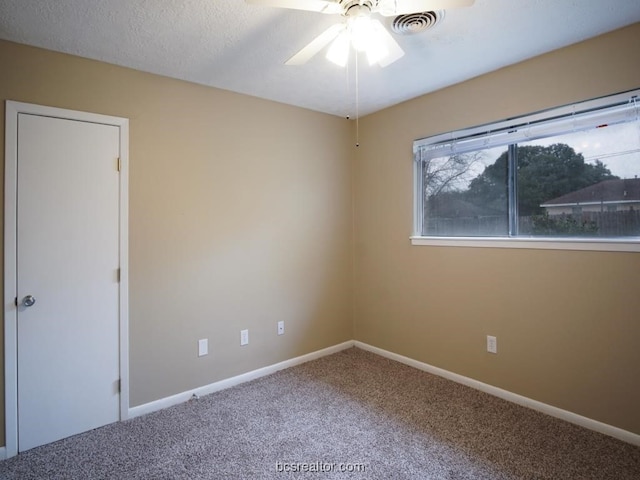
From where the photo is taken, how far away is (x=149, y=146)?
2533 millimetres

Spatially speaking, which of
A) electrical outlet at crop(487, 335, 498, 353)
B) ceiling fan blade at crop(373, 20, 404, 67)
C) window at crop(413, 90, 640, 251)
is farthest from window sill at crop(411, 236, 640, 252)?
ceiling fan blade at crop(373, 20, 404, 67)

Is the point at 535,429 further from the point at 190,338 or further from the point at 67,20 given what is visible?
Answer: the point at 67,20

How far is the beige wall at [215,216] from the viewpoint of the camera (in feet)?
8.04

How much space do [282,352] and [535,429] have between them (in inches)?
80.4

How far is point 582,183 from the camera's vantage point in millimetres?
2312

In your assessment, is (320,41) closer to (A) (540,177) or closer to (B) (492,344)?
(A) (540,177)

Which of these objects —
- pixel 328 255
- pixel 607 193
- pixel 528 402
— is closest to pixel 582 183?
pixel 607 193

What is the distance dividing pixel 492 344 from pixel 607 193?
1310mm

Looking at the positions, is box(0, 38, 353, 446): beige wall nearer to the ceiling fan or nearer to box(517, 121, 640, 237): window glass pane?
the ceiling fan

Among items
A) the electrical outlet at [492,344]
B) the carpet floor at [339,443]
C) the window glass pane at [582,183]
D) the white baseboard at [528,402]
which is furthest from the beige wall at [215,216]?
the window glass pane at [582,183]

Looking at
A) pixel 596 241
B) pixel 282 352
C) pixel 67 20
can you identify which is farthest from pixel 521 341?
pixel 67 20

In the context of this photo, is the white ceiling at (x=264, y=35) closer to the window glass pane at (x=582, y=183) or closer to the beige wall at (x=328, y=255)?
the beige wall at (x=328, y=255)

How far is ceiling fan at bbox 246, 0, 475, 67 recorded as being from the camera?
Answer: 1.39 m

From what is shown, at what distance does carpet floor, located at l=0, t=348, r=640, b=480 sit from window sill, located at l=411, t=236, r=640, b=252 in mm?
1159
